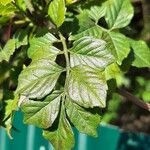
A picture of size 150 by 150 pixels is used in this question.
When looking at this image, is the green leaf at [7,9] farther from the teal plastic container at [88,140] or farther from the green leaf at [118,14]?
the teal plastic container at [88,140]

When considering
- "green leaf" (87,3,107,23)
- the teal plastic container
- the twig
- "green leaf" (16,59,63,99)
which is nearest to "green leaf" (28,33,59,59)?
"green leaf" (16,59,63,99)

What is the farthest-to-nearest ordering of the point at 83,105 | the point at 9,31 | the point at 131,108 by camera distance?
the point at 131,108, the point at 9,31, the point at 83,105

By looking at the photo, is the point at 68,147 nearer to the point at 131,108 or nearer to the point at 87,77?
the point at 87,77

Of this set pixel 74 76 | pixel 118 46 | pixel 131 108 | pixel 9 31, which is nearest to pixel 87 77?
pixel 74 76

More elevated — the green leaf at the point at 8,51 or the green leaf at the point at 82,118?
the green leaf at the point at 8,51

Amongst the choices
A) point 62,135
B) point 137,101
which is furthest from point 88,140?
point 62,135

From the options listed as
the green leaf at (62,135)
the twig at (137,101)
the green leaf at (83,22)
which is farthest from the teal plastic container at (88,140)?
the green leaf at (62,135)

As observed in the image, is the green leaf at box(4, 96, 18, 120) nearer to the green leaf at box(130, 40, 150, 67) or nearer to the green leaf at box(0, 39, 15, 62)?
the green leaf at box(0, 39, 15, 62)
